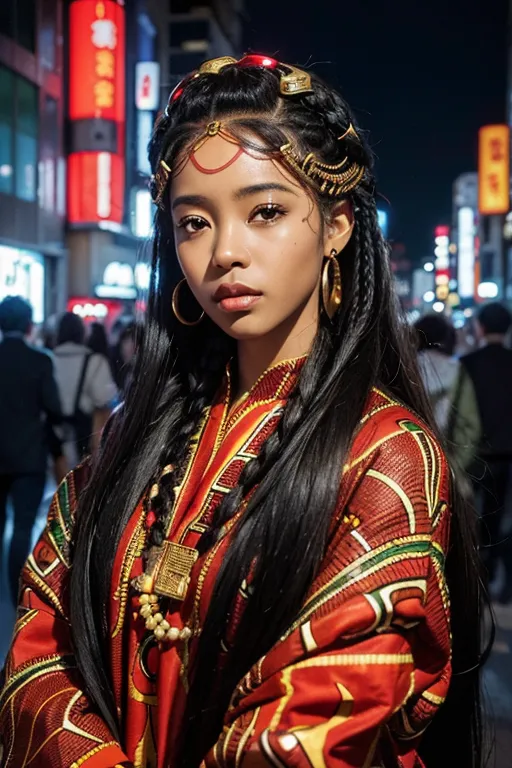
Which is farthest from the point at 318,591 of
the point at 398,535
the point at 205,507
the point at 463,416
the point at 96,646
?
the point at 463,416

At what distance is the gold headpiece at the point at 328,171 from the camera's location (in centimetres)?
132

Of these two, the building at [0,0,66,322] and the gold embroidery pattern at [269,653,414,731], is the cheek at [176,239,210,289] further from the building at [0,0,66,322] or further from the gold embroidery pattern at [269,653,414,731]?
the building at [0,0,66,322]

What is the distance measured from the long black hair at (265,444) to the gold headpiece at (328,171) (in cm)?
2

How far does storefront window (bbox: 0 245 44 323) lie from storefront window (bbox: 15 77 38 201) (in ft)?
4.12

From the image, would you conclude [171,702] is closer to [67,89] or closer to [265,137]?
[265,137]

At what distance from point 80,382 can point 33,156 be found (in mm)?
11882

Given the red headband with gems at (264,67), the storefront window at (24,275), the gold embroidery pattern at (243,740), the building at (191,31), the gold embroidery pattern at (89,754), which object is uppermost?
the building at (191,31)

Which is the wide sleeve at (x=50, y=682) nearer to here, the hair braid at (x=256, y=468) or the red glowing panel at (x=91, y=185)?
the hair braid at (x=256, y=468)

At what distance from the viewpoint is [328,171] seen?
1365mm

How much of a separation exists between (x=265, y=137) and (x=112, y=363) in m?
5.62

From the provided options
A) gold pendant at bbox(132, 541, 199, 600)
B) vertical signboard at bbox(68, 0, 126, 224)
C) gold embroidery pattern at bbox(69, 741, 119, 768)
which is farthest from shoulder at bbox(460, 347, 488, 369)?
vertical signboard at bbox(68, 0, 126, 224)

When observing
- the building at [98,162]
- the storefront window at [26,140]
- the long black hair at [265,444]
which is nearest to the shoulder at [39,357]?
the long black hair at [265,444]

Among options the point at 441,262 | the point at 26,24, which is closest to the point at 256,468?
the point at 26,24

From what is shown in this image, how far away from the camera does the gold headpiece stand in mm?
1319
